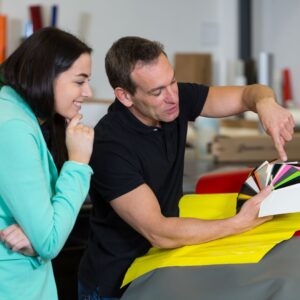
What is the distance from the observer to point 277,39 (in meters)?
3.70

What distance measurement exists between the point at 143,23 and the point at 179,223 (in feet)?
7.55

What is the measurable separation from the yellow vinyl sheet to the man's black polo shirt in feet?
0.22

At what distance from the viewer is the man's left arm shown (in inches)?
55.5

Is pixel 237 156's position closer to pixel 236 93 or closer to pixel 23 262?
pixel 236 93

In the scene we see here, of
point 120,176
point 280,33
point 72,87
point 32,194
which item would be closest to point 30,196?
point 32,194

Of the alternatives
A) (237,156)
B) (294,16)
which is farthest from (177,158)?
(294,16)

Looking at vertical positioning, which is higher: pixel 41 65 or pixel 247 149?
pixel 41 65

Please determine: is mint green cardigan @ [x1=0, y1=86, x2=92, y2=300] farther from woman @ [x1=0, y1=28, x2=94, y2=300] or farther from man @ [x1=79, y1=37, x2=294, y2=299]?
man @ [x1=79, y1=37, x2=294, y2=299]

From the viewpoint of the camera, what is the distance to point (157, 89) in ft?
4.80

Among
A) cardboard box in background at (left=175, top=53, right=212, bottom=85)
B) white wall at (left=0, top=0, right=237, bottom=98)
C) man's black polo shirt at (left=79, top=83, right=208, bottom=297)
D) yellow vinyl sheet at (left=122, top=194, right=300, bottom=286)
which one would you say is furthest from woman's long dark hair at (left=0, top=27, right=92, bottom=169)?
cardboard box in background at (left=175, top=53, right=212, bottom=85)

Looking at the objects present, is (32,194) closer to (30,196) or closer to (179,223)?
(30,196)

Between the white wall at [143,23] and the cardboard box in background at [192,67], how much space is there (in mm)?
64

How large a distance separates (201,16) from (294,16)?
1.78 feet

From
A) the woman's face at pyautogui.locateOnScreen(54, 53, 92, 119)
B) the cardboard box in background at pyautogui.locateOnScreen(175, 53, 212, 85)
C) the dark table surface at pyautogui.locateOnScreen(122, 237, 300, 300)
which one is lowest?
the dark table surface at pyautogui.locateOnScreen(122, 237, 300, 300)
